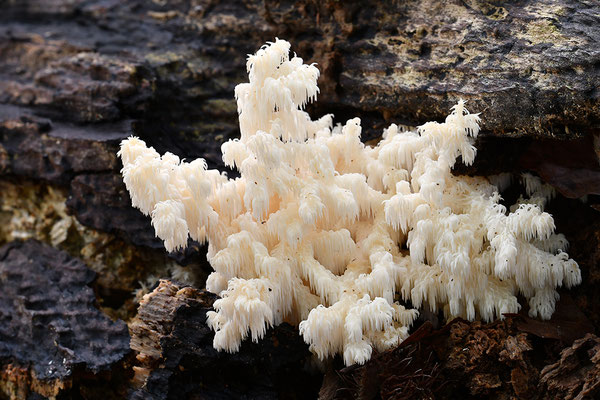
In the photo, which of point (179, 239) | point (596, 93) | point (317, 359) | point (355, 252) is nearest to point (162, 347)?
point (179, 239)

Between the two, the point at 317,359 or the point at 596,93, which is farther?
the point at 317,359

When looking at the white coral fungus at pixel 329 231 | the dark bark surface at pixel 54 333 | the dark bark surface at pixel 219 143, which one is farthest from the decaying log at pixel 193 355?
the dark bark surface at pixel 54 333

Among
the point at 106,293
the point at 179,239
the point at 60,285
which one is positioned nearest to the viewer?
the point at 179,239

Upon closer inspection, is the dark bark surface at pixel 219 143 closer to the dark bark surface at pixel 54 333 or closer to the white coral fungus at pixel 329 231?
the dark bark surface at pixel 54 333

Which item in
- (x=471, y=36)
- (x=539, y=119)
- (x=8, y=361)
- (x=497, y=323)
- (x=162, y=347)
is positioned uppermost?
(x=471, y=36)

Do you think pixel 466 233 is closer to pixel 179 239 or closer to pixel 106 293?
pixel 179 239

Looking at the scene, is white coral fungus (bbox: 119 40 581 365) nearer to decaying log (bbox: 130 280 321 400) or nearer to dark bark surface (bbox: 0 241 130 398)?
decaying log (bbox: 130 280 321 400)
